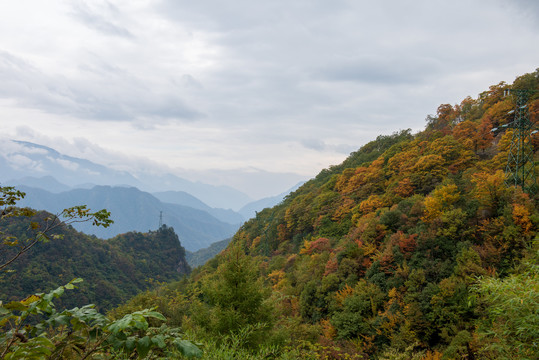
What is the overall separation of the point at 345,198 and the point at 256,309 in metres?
22.5

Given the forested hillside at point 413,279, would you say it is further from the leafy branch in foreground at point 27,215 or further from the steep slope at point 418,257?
the leafy branch in foreground at point 27,215

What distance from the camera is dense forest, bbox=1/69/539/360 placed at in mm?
6824

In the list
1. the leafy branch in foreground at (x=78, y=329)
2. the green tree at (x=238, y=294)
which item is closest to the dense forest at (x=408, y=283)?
the green tree at (x=238, y=294)

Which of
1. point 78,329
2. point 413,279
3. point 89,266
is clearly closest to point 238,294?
point 78,329

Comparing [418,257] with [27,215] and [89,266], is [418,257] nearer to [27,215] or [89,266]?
[27,215]

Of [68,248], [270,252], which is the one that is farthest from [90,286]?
[270,252]

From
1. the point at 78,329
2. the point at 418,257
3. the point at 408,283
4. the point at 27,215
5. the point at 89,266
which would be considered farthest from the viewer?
the point at 89,266

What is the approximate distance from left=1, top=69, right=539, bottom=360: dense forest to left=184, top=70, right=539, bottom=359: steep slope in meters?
0.07

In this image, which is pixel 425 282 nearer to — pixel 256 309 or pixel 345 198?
pixel 256 309

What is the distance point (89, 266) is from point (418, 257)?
67.8m

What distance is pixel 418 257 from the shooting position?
15.6 m

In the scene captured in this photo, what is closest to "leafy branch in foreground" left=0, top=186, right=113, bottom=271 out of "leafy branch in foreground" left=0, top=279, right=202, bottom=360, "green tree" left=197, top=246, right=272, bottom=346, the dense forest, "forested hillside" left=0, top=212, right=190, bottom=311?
"leafy branch in foreground" left=0, top=279, right=202, bottom=360

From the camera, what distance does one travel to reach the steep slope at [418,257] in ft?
40.0

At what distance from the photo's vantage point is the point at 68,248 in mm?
60531
